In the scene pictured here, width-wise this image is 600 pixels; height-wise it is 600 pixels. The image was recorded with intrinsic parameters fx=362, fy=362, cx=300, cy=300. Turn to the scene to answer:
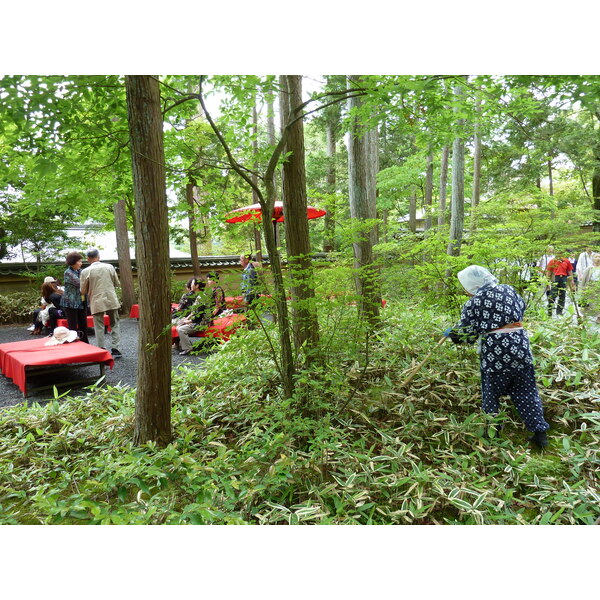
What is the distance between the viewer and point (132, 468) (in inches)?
71.4

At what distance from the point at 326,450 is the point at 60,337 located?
2.35 meters

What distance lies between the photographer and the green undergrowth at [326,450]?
1621 mm

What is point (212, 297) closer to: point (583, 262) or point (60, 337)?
point (60, 337)

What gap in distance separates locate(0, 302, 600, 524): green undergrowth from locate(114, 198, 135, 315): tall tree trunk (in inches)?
32.3

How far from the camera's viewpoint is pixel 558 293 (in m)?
3.49

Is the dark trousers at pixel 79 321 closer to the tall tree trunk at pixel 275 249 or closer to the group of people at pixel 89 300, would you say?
the group of people at pixel 89 300

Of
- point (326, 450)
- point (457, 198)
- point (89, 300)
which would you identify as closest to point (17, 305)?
point (89, 300)

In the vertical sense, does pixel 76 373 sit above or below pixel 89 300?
below

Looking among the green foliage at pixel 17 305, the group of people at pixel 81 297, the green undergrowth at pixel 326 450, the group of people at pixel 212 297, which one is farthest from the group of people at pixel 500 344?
the green foliage at pixel 17 305

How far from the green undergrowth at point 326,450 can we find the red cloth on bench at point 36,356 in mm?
268

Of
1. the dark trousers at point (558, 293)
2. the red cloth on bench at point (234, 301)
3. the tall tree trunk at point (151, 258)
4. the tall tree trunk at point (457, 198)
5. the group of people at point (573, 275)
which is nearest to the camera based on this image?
the tall tree trunk at point (151, 258)
